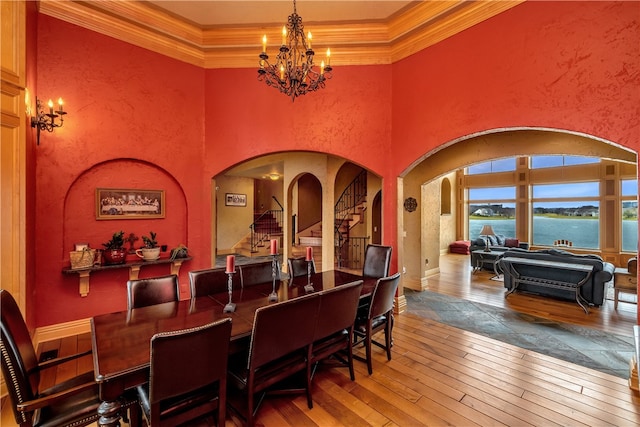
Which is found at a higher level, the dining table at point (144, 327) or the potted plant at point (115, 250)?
the potted plant at point (115, 250)

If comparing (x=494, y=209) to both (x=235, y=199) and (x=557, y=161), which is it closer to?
(x=557, y=161)

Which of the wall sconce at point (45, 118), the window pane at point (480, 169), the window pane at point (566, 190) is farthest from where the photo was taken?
the window pane at point (480, 169)

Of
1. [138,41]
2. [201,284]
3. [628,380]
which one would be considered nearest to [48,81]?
[138,41]

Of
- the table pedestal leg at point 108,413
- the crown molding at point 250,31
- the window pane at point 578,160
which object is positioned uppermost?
the crown molding at point 250,31

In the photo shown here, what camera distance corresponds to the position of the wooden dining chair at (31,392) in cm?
142

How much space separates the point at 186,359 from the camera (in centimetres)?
154

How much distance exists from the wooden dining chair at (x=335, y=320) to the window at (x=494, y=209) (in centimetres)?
943

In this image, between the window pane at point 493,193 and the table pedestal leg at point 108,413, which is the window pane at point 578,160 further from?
the table pedestal leg at point 108,413

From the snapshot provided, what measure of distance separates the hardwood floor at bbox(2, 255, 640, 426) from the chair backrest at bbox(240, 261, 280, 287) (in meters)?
1.24

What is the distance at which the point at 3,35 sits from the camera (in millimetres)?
2488

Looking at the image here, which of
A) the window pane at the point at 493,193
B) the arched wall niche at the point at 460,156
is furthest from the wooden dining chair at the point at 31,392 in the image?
the window pane at the point at 493,193

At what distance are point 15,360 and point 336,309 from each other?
6.47ft

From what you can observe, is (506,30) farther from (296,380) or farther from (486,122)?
(296,380)

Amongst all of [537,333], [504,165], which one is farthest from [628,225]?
[537,333]
